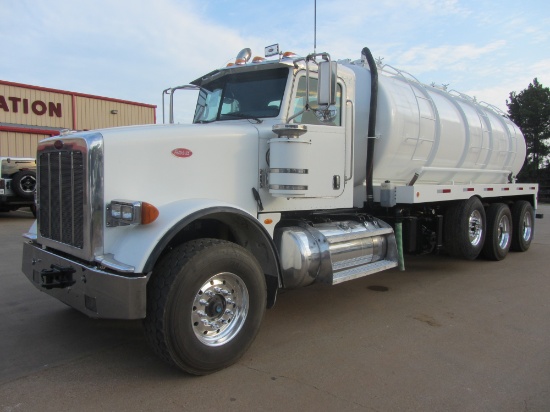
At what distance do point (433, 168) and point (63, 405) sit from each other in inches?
226

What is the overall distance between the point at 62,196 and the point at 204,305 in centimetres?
152

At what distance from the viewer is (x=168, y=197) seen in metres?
3.72

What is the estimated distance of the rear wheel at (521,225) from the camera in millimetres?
9289

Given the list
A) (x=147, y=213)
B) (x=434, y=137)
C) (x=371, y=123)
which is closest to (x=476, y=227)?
(x=434, y=137)

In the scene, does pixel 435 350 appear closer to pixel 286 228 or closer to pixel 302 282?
pixel 302 282

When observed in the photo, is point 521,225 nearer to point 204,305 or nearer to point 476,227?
point 476,227

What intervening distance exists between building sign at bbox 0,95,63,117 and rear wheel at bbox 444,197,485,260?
21.0m

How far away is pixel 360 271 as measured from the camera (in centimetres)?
509

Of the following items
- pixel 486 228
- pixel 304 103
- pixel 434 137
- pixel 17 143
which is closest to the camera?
pixel 304 103

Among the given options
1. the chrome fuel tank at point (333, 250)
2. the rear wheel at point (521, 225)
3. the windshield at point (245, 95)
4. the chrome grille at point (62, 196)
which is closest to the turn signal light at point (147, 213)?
Answer: the chrome grille at point (62, 196)

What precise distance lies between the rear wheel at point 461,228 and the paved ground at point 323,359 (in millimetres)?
1273

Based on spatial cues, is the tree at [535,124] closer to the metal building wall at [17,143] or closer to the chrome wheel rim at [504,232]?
the chrome wheel rim at [504,232]

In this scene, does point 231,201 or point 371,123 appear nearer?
point 231,201

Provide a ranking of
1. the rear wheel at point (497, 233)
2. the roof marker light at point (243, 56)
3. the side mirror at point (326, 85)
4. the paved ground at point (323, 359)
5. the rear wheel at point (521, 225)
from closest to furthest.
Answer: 1. the paved ground at point (323, 359)
2. the side mirror at point (326, 85)
3. the roof marker light at point (243, 56)
4. the rear wheel at point (497, 233)
5. the rear wheel at point (521, 225)
